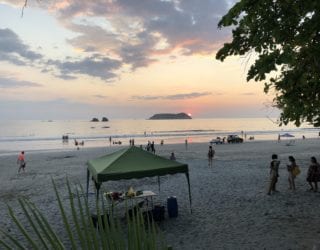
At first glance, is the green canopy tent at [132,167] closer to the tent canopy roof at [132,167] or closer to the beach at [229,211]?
the tent canopy roof at [132,167]

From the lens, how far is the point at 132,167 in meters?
11.9

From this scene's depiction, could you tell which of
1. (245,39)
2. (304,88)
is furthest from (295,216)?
(245,39)

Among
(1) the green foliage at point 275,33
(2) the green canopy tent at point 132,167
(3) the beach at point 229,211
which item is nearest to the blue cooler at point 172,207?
(3) the beach at point 229,211

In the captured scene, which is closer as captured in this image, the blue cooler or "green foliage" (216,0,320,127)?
"green foliage" (216,0,320,127)

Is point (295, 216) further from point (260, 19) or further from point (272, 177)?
point (260, 19)

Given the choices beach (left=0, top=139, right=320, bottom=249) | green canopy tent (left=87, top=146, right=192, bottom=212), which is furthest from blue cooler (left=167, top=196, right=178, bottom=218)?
green canopy tent (left=87, top=146, right=192, bottom=212)

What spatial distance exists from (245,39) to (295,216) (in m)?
7.11

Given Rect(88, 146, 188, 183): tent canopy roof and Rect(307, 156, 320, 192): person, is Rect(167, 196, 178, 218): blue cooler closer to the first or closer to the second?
Rect(88, 146, 188, 183): tent canopy roof

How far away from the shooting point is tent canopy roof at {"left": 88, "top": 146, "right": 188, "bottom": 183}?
1143cm

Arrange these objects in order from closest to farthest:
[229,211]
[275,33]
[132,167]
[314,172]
A: [275,33]
[132,167]
[229,211]
[314,172]

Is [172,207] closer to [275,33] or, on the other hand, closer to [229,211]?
[229,211]

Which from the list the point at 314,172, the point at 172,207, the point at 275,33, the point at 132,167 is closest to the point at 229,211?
the point at 172,207

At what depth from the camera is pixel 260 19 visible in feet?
27.4

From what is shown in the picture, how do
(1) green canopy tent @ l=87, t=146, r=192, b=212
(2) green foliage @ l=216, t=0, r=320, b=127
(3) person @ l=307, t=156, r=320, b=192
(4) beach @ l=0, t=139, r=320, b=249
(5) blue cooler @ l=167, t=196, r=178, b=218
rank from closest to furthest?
1. (2) green foliage @ l=216, t=0, r=320, b=127
2. (4) beach @ l=0, t=139, r=320, b=249
3. (1) green canopy tent @ l=87, t=146, r=192, b=212
4. (5) blue cooler @ l=167, t=196, r=178, b=218
5. (3) person @ l=307, t=156, r=320, b=192
